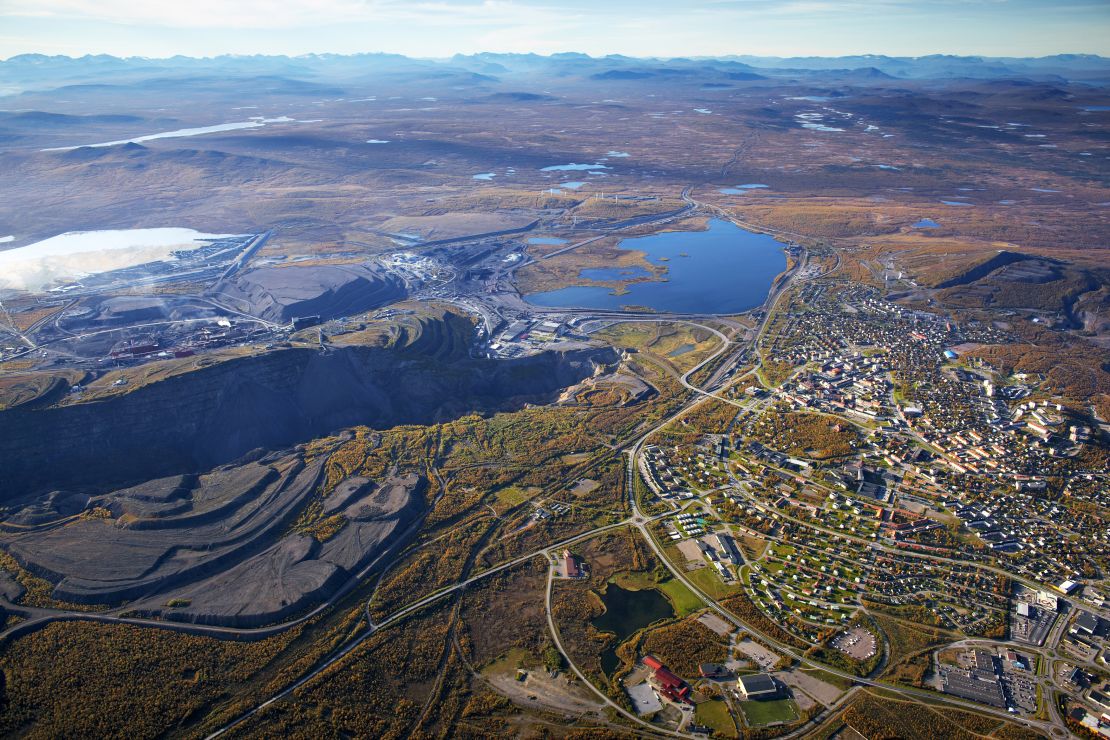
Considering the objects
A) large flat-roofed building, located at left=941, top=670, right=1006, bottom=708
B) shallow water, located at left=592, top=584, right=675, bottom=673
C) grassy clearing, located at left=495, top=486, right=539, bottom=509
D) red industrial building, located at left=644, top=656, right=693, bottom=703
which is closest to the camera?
large flat-roofed building, located at left=941, top=670, right=1006, bottom=708

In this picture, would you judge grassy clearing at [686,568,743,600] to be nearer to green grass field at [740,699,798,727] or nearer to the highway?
the highway

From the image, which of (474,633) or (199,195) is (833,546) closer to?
(474,633)

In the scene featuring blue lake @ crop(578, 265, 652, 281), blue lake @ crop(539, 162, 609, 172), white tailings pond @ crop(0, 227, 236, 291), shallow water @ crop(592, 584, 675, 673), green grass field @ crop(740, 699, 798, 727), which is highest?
blue lake @ crop(539, 162, 609, 172)

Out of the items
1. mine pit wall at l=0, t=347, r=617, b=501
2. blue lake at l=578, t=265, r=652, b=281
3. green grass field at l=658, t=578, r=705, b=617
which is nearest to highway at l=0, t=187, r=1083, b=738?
green grass field at l=658, t=578, r=705, b=617

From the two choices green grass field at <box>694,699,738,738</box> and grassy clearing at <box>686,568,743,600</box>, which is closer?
green grass field at <box>694,699,738,738</box>

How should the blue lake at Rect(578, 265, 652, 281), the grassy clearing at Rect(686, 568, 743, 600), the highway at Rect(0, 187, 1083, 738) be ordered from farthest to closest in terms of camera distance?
the blue lake at Rect(578, 265, 652, 281) → the grassy clearing at Rect(686, 568, 743, 600) → the highway at Rect(0, 187, 1083, 738)

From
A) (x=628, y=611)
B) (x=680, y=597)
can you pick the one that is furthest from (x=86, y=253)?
(x=680, y=597)

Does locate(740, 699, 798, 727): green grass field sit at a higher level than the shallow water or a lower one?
higher

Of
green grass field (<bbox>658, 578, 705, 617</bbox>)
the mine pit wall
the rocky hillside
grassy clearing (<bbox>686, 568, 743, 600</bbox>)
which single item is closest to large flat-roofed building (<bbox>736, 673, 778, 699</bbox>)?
green grass field (<bbox>658, 578, 705, 617</bbox>)

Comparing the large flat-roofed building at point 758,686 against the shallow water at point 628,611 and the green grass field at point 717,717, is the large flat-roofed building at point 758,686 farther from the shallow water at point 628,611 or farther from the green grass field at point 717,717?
the shallow water at point 628,611
